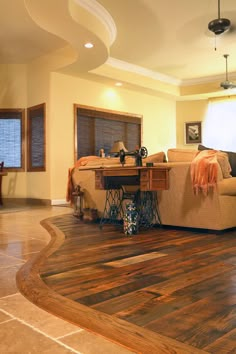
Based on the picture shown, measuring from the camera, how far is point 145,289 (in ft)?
6.02

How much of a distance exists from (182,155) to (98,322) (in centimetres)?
267

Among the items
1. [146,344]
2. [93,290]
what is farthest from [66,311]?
[146,344]

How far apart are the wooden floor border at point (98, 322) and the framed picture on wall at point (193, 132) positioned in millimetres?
7926

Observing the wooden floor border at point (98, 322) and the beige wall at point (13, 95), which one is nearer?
the wooden floor border at point (98, 322)

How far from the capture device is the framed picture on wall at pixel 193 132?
370 inches

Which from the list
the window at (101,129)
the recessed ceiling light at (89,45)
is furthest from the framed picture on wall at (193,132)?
the recessed ceiling light at (89,45)

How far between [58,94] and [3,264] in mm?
5058

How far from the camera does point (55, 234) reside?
3.55 m

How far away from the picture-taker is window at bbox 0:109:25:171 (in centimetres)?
748

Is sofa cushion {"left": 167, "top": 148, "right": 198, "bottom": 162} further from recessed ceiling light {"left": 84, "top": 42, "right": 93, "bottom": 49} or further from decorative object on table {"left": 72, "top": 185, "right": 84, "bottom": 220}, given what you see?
recessed ceiling light {"left": 84, "top": 42, "right": 93, "bottom": 49}

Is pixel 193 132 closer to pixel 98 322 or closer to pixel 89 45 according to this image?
pixel 89 45

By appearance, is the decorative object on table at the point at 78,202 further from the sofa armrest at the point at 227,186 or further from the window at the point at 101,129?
the window at the point at 101,129

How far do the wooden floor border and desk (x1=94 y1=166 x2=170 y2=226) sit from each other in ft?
5.71

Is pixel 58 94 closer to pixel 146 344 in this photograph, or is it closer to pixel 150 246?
pixel 150 246
